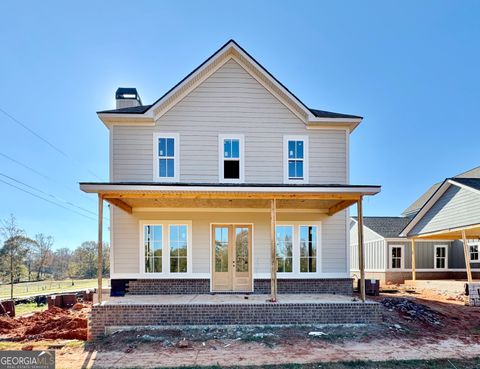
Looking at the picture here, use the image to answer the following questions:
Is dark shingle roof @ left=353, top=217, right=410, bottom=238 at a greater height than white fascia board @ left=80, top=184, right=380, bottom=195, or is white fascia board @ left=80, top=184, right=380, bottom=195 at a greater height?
white fascia board @ left=80, top=184, right=380, bottom=195

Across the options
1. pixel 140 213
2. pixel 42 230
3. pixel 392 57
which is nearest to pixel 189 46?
pixel 140 213

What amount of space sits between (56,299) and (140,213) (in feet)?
16.2

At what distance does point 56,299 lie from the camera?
35.8 feet

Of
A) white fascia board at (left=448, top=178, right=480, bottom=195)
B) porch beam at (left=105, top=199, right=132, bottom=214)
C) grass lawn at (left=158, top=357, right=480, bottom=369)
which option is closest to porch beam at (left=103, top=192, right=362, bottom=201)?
porch beam at (left=105, top=199, right=132, bottom=214)

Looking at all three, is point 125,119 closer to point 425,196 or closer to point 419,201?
point 419,201

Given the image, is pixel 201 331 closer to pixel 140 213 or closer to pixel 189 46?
pixel 140 213

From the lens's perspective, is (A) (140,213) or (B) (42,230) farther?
(B) (42,230)

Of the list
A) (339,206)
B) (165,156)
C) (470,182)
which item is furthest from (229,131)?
(470,182)

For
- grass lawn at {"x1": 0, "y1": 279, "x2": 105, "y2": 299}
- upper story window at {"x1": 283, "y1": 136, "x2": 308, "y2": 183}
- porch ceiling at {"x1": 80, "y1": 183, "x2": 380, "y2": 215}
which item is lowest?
grass lawn at {"x1": 0, "y1": 279, "x2": 105, "y2": 299}

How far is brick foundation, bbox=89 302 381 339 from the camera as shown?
729 cm

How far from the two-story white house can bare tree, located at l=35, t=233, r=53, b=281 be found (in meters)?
31.0

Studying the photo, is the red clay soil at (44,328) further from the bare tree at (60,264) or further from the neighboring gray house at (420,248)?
the bare tree at (60,264)

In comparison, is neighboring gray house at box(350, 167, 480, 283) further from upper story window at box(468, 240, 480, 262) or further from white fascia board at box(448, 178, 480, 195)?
white fascia board at box(448, 178, 480, 195)

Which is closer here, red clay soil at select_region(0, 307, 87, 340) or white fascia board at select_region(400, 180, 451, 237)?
red clay soil at select_region(0, 307, 87, 340)
